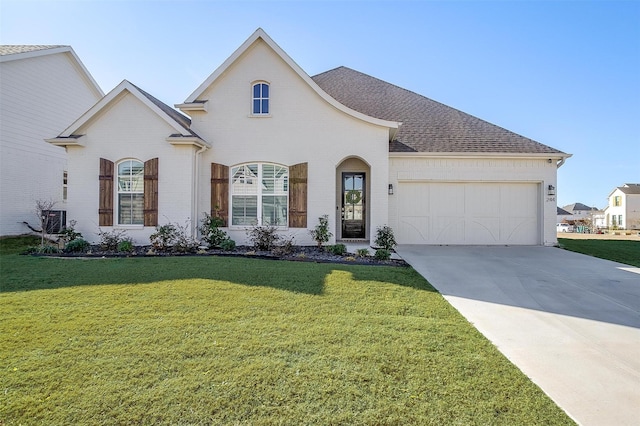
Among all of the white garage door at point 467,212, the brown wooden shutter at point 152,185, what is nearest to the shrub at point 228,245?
the brown wooden shutter at point 152,185

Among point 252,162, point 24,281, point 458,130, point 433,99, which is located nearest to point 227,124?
point 252,162

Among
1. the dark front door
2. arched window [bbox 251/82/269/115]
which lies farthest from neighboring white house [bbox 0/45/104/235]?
the dark front door

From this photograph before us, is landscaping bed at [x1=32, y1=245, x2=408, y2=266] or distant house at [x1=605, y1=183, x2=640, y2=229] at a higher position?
distant house at [x1=605, y1=183, x2=640, y2=229]

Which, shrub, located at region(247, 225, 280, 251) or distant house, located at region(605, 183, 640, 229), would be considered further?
distant house, located at region(605, 183, 640, 229)

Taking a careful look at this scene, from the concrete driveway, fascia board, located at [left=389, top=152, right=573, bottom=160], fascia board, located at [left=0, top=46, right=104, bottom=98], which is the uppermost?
fascia board, located at [left=0, top=46, right=104, bottom=98]

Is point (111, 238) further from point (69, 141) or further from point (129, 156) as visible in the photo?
point (69, 141)

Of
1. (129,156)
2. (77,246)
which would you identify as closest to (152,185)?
(129,156)

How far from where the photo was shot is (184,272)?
255 inches

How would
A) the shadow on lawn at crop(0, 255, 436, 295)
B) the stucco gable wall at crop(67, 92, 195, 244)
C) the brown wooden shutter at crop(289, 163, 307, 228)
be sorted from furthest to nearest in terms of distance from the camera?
the brown wooden shutter at crop(289, 163, 307, 228) → the stucco gable wall at crop(67, 92, 195, 244) → the shadow on lawn at crop(0, 255, 436, 295)

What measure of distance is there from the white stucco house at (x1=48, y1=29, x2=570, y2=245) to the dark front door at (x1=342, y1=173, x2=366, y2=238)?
1.03 m

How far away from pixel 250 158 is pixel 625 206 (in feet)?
187

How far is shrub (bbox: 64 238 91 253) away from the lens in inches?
367

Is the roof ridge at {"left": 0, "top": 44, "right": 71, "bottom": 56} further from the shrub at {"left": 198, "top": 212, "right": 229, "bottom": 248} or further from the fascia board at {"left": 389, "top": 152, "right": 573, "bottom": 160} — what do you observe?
the fascia board at {"left": 389, "top": 152, "right": 573, "bottom": 160}

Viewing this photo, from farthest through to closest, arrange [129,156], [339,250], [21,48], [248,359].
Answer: [21,48] → [129,156] → [339,250] → [248,359]
